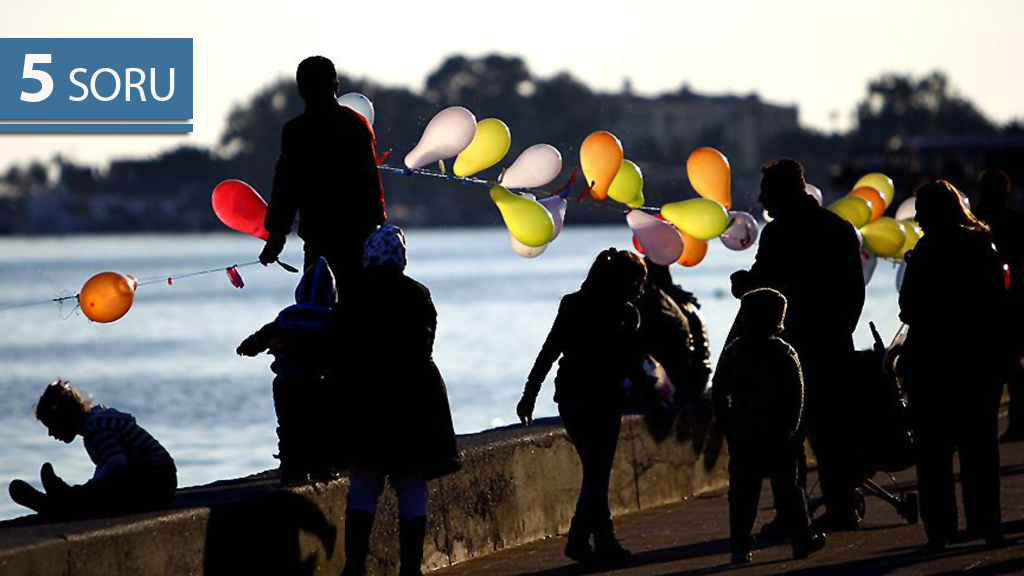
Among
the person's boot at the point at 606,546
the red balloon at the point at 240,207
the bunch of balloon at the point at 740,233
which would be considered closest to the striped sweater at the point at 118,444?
the red balloon at the point at 240,207

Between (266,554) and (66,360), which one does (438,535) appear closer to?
(266,554)

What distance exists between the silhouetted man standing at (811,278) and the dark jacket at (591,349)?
84cm

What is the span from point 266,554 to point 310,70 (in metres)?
1.92

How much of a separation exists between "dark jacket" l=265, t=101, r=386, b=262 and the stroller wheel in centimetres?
306

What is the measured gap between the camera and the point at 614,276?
8938 mm

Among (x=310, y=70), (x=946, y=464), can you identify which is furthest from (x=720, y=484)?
(x=310, y=70)

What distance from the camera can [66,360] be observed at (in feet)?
164

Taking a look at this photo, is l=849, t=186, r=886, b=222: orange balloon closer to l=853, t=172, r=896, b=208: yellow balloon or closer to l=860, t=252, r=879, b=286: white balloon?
l=853, t=172, r=896, b=208: yellow balloon

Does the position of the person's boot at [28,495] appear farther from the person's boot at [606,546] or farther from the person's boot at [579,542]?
the person's boot at [606,546]

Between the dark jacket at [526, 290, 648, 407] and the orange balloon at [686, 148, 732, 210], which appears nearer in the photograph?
the dark jacket at [526, 290, 648, 407]

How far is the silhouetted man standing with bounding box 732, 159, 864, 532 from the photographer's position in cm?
969

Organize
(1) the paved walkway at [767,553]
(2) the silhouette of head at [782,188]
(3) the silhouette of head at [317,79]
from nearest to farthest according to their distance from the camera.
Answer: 1. (3) the silhouette of head at [317,79]
2. (1) the paved walkway at [767,553]
3. (2) the silhouette of head at [782,188]

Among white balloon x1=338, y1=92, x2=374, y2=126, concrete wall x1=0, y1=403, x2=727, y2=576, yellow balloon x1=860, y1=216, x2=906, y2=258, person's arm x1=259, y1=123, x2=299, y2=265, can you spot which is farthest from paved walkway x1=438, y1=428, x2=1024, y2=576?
yellow balloon x1=860, y1=216, x2=906, y2=258

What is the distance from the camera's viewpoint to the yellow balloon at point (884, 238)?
13164mm
